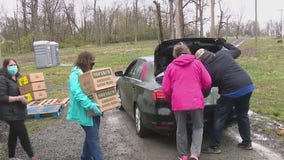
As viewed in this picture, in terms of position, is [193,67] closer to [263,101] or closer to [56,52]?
[263,101]

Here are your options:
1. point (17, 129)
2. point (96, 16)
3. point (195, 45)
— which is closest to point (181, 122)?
point (195, 45)

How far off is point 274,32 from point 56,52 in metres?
116

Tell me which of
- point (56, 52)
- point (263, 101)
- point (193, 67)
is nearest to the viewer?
point (193, 67)

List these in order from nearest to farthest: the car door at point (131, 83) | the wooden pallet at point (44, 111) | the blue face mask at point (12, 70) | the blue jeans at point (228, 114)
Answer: the blue face mask at point (12, 70)
the blue jeans at point (228, 114)
the car door at point (131, 83)
the wooden pallet at point (44, 111)

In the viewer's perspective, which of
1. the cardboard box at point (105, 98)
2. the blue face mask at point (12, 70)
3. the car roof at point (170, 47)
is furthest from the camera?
the car roof at point (170, 47)

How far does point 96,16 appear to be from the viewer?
62.8m

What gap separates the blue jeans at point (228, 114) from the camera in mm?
5637

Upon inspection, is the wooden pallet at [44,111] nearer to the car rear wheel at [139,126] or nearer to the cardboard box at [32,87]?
the cardboard box at [32,87]

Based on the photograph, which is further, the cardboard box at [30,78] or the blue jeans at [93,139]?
the cardboard box at [30,78]

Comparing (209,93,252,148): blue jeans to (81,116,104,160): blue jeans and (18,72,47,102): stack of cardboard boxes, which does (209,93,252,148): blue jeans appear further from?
(18,72,47,102): stack of cardboard boxes

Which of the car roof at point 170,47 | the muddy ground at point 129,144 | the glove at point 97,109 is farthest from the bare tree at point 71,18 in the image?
the glove at point 97,109

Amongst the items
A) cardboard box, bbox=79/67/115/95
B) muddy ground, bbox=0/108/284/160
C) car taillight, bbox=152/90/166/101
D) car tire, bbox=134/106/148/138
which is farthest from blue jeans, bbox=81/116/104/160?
car tire, bbox=134/106/148/138

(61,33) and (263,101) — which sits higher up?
(61,33)

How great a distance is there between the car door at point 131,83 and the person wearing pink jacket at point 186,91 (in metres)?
1.69
